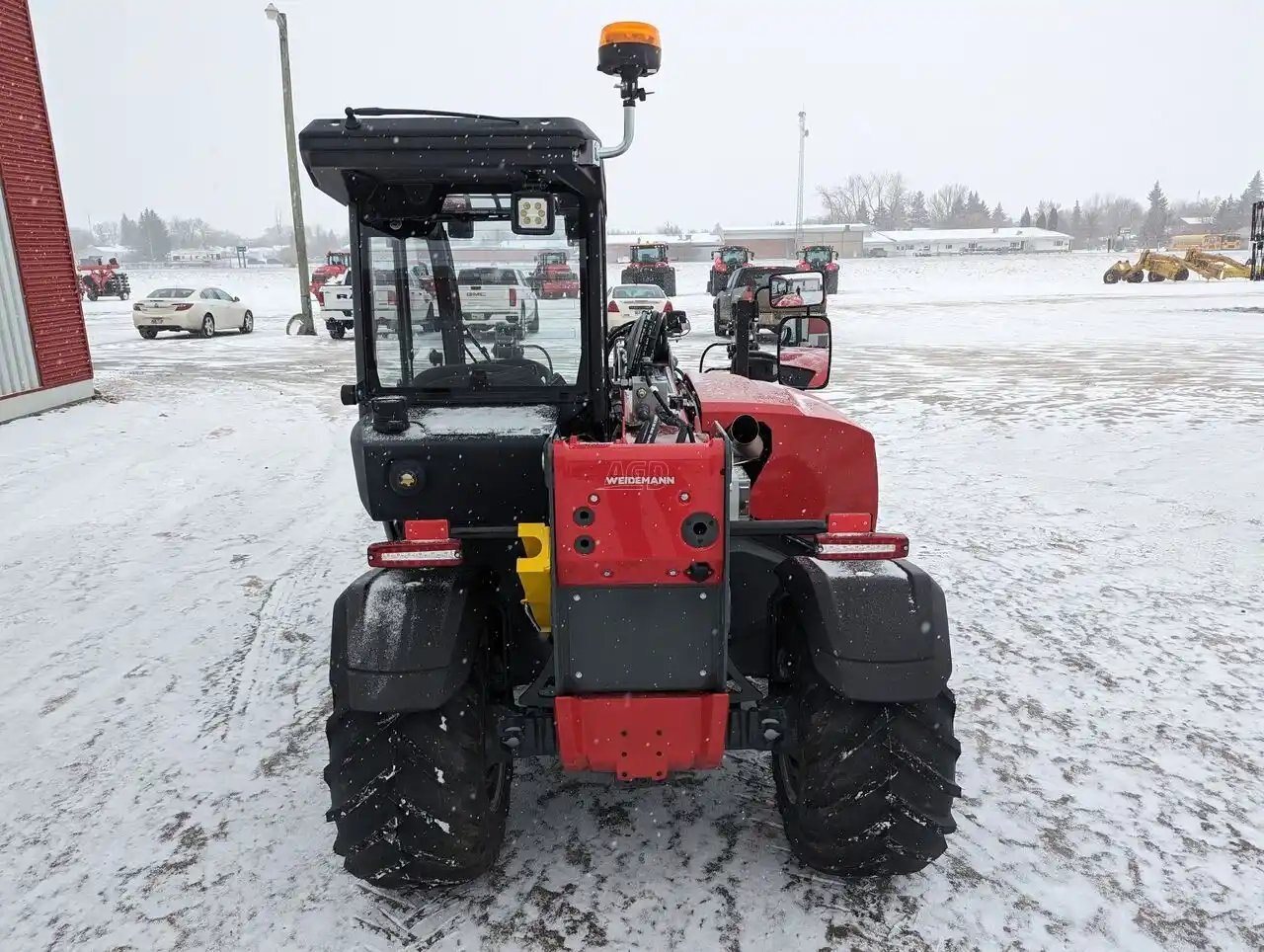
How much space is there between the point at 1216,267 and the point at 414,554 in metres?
49.0

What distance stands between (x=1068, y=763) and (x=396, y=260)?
140 inches

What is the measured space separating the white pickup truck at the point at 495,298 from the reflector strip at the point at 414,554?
3.34ft

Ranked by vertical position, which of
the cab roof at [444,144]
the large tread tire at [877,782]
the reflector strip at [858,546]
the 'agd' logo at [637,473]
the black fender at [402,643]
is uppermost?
the cab roof at [444,144]

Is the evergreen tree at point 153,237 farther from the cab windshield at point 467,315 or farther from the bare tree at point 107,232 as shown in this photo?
the cab windshield at point 467,315

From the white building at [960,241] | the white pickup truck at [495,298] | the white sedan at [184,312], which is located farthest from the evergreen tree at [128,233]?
the white pickup truck at [495,298]

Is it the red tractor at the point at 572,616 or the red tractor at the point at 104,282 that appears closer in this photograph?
the red tractor at the point at 572,616

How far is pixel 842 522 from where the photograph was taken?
300 cm

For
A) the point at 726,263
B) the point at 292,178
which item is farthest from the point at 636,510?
the point at 726,263

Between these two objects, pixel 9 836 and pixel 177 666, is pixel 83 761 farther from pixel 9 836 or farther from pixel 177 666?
pixel 177 666

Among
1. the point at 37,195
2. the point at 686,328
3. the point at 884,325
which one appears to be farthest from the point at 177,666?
the point at 884,325

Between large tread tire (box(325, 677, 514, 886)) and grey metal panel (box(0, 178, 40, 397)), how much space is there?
11.3m

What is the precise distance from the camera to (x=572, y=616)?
2.63 metres

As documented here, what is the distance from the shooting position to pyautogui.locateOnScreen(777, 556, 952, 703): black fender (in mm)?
2650

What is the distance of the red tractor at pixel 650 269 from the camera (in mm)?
34938
